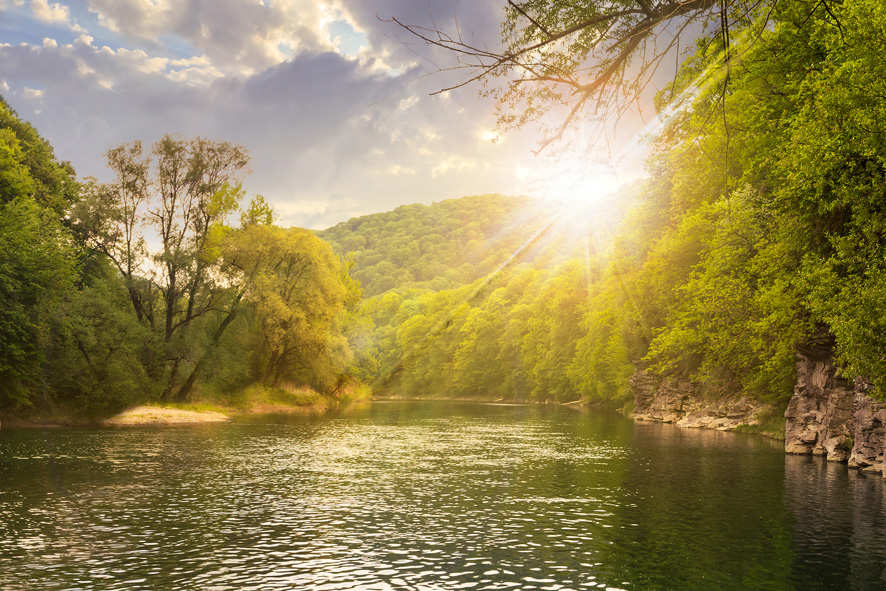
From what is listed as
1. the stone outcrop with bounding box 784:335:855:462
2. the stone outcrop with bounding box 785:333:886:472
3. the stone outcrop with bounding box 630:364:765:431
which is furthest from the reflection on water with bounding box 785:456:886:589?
the stone outcrop with bounding box 630:364:765:431

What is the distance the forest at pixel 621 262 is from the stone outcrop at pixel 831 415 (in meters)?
1.81

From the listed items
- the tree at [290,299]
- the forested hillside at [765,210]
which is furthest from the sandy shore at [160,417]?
the forested hillside at [765,210]

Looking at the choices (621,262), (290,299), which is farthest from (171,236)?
(621,262)

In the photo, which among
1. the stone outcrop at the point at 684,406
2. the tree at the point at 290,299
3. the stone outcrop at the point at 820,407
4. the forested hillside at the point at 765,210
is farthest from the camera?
the tree at the point at 290,299

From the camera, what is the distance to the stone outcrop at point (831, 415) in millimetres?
28438

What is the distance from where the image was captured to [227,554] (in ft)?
53.3

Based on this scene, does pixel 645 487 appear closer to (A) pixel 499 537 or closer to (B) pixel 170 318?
(A) pixel 499 537

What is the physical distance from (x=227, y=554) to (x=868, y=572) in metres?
14.4

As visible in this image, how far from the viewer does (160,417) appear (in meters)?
54.5

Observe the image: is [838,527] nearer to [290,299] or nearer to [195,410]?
[195,410]

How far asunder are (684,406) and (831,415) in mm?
32011

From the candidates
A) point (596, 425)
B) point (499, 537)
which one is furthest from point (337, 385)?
point (499, 537)

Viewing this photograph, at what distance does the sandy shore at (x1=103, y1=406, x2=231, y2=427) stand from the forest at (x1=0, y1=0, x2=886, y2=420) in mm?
1290

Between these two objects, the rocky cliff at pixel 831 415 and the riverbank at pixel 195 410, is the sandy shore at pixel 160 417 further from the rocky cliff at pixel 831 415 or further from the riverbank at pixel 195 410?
the rocky cliff at pixel 831 415
